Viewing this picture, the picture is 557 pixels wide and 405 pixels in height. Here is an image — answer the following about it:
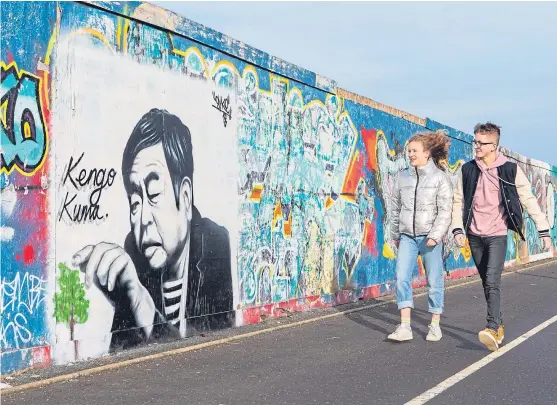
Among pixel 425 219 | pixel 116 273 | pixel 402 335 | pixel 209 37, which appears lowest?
pixel 402 335

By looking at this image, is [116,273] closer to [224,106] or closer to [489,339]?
[224,106]

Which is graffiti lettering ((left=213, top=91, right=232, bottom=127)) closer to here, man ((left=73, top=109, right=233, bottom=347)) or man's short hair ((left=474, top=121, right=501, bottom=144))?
man ((left=73, top=109, right=233, bottom=347))

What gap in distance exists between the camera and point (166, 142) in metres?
8.02

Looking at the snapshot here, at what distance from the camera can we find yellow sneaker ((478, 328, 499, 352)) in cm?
730

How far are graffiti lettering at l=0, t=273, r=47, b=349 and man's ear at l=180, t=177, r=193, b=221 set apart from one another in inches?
88.7

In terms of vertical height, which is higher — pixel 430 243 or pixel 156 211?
pixel 156 211

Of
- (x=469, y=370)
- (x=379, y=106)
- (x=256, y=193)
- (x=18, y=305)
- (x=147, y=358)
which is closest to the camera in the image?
(x=18, y=305)

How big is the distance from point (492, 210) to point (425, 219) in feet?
2.19

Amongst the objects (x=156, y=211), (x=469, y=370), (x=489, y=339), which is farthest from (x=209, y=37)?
(x=469, y=370)

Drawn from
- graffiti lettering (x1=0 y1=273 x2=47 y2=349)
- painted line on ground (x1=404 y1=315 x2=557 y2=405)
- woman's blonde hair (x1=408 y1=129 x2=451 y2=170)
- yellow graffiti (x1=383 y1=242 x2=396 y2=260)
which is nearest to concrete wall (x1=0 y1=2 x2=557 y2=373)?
graffiti lettering (x1=0 y1=273 x2=47 y2=349)

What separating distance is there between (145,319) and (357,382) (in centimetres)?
248

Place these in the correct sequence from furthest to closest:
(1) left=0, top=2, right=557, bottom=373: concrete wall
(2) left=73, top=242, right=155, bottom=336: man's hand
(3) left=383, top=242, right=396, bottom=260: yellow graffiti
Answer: (3) left=383, top=242, right=396, bottom=260: yellow graffiti → (2) left=73, top=242, right=155, bottom=336: man's hand → (1) left=0, top=2, right=557, bottom=373: concrete wall

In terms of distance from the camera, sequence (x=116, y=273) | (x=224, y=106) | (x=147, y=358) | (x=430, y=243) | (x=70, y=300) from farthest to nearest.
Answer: (x=224, y=106) < (x=430, y=243) < (x=116, y=273) < (x=147, y=358) < (x=70, y=300)

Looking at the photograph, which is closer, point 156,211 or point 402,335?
point 156,211
